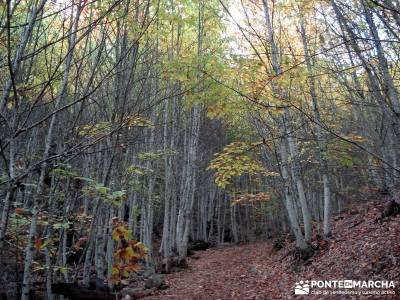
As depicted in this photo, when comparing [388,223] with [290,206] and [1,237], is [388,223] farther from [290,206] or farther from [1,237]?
[1,237]

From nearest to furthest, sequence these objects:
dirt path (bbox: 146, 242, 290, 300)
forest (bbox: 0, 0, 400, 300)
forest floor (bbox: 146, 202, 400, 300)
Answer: forest (bbox: 0, 0, 400, 300) → forest floor (bbox: 146, 202, 400, 300) → dirt path (bbox: 146, 242, 290, 300)

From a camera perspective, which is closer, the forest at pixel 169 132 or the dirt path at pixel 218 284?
the forest at pixel 169 132

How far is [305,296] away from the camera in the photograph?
6.38m

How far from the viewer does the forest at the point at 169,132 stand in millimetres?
3348

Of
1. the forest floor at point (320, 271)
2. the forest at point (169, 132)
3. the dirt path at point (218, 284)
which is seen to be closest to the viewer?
the forest at point (169, 132)

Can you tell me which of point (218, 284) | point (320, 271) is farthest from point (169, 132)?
point (320, 271)

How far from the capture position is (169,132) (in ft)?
48.0

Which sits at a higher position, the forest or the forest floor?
the forest

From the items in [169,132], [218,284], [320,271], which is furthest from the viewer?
[169,132]

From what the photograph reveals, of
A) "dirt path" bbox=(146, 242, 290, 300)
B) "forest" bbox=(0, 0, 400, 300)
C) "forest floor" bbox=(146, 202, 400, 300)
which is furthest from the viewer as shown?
"dirt path" bbox=(146, 242, 290, 300)

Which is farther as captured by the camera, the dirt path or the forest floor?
the dirt path

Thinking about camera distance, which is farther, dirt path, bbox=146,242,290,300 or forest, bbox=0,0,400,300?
dirt path, bbox=146,242,290,300

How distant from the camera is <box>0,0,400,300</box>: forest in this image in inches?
132

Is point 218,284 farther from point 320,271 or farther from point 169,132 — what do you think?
point 169,132
